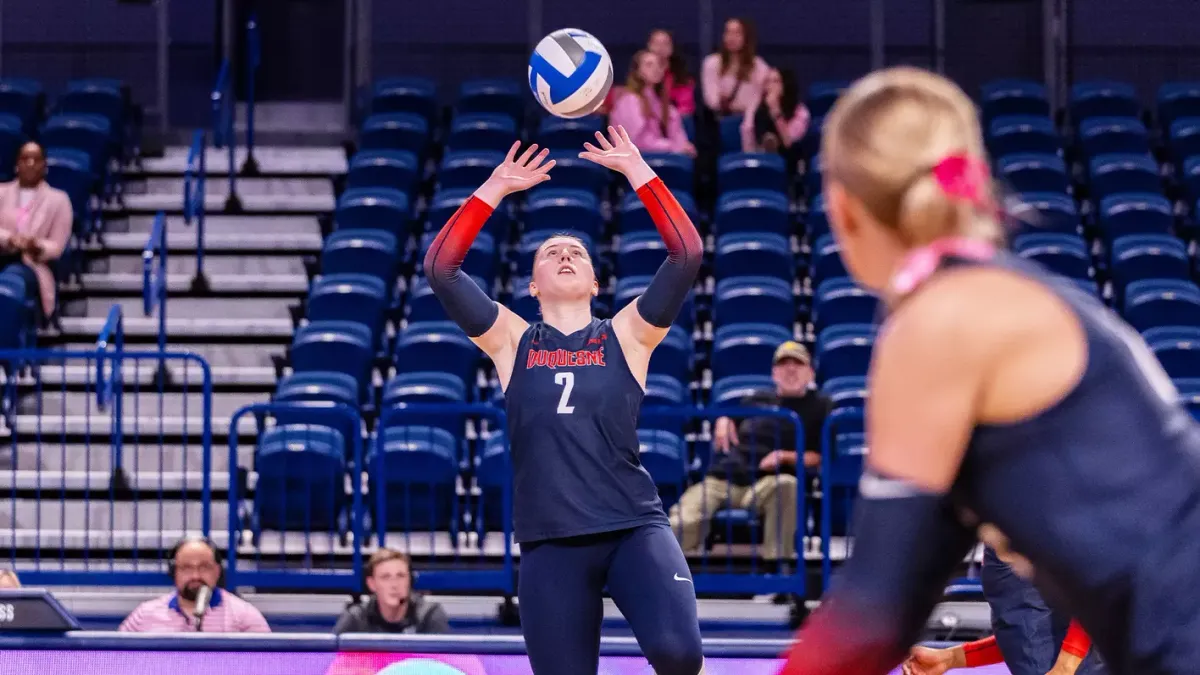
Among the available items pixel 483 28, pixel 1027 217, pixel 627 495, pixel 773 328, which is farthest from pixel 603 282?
pixel 1027 217

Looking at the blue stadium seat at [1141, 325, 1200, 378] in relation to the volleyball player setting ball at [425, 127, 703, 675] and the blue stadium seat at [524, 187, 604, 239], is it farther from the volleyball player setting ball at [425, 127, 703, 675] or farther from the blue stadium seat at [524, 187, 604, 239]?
the volleyball player setting ball at [425, 127, 703, 675]

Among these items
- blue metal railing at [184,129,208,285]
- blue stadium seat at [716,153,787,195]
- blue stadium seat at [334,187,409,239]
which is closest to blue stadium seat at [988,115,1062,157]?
blue stadium seat at [716,153,787,195]

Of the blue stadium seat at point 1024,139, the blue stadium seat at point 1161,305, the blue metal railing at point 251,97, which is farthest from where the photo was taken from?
the blue metal railing at point 251,97

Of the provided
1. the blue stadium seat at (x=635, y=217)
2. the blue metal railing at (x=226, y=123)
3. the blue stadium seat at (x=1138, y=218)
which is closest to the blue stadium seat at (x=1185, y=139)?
the blue stadium seat at (x=1138, y=218)

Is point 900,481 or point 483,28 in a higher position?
point 483,28

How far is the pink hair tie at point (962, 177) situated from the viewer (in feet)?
6.33

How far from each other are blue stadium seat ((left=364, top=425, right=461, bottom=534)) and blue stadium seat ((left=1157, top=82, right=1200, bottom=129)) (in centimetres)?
741

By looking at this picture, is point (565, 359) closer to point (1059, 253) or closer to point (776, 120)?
point (1059, 253)

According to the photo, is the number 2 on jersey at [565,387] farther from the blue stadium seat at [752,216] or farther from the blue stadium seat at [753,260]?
the blue stadium seat at [752,216]

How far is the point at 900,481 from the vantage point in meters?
1.95

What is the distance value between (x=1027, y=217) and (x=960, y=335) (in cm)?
26

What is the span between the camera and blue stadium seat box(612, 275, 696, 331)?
10.7m

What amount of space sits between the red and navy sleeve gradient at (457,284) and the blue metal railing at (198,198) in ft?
23.6

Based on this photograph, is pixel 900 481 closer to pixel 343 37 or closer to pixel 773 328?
pixel 773 328
